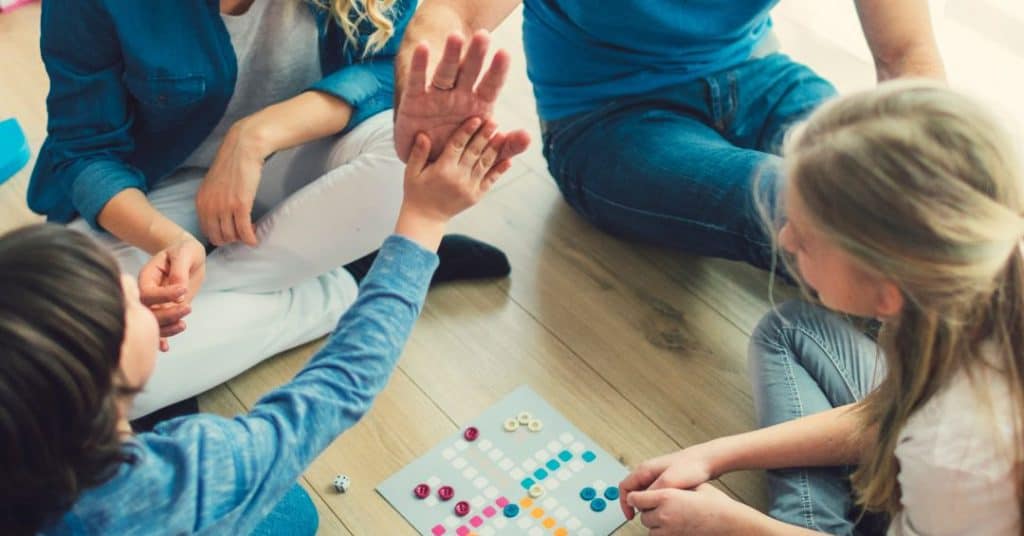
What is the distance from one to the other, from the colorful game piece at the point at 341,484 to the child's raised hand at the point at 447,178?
40 centimetres

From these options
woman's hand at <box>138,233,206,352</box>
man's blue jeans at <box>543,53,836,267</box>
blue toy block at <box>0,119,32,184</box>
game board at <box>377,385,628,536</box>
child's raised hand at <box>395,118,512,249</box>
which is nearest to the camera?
child's raised hand at <box>395,118,512,249</box>

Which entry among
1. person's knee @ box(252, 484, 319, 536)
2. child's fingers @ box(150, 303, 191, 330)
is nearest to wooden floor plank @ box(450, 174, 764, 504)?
person's knee @ box(252, 484, 319, 536)

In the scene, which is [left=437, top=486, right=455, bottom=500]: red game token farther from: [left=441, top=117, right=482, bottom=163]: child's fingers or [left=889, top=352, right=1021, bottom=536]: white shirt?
[left=889, top=352, right=1021, bottom=536]: white shirt

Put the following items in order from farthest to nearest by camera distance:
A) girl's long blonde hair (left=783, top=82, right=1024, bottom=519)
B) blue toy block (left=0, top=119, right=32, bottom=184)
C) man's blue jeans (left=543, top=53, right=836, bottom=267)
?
blue toy block (left=0, top=119, right=32, bottom=184), man's blue jeans (left=543, top=53, right=836, bottom=267), girl's long blonde hair (left=783, top=82, right=1024, bottom=519)

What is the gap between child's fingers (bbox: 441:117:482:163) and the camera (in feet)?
3.16

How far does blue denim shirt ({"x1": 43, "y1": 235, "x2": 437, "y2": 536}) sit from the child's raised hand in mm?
29

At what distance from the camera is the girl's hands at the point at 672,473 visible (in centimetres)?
108

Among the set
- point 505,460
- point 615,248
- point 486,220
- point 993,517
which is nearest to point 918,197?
point 993,517

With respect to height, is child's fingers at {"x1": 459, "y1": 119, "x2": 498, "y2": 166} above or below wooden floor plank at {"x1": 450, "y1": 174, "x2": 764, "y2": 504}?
above

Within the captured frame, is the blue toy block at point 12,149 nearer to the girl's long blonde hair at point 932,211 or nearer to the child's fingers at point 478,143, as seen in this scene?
the child's fingers at point 478,143

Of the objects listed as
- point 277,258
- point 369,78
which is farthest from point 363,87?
point 277,258

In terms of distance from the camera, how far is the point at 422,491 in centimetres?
120

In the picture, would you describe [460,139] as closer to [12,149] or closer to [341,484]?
[341,484]

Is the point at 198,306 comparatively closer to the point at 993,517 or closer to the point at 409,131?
the point at 409,131
